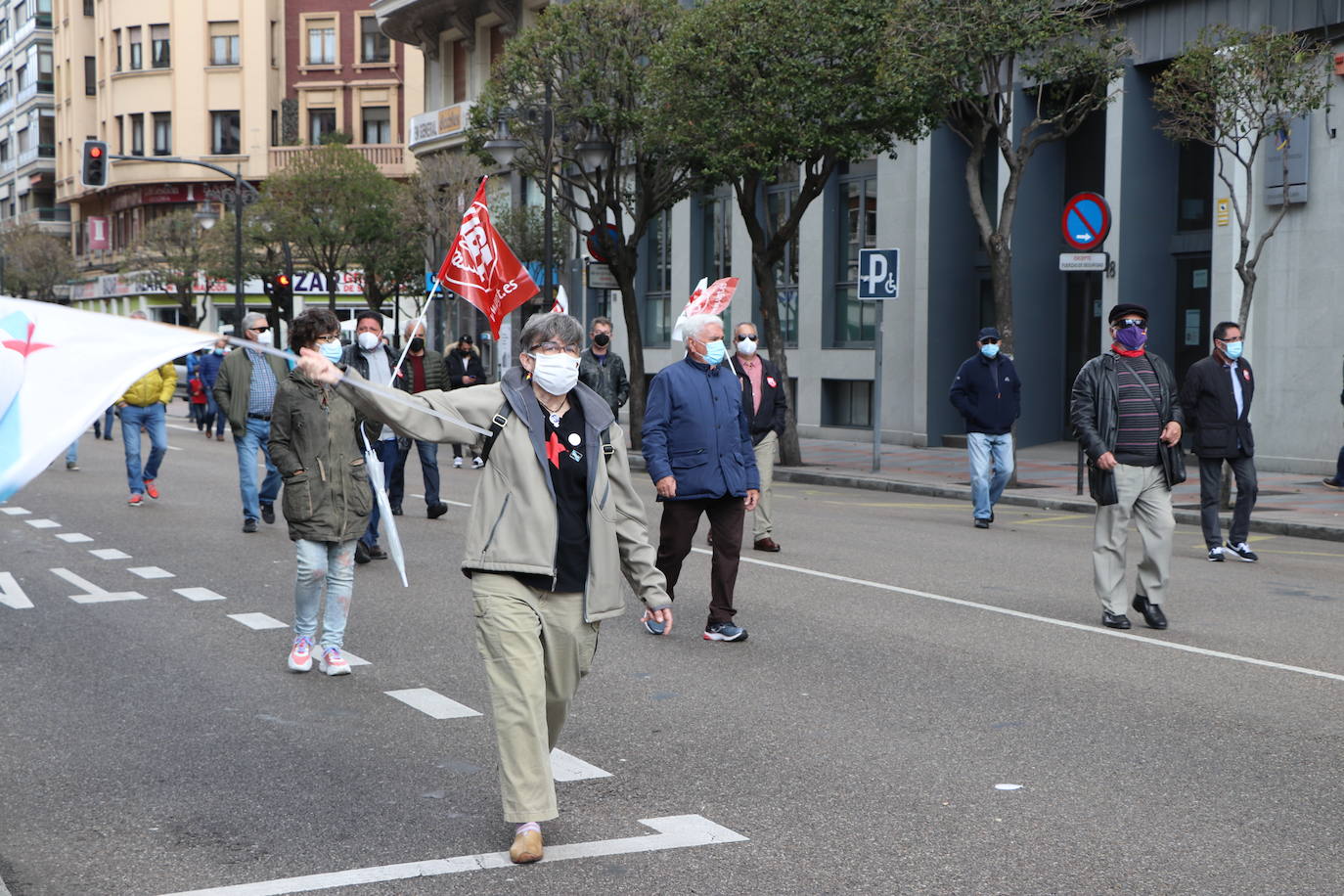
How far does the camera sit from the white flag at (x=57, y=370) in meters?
4.12

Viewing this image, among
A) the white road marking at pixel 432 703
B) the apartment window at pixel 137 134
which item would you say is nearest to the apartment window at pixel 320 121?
the apartment window at pixel 137 134

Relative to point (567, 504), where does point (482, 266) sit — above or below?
above

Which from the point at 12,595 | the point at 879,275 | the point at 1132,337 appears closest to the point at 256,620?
the point at 12,595

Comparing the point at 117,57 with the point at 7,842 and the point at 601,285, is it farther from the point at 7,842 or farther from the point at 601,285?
the point at 7,842

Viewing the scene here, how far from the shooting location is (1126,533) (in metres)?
9.10

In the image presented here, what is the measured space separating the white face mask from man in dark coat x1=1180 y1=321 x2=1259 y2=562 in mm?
8687

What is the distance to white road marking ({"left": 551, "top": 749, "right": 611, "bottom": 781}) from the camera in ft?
19.3

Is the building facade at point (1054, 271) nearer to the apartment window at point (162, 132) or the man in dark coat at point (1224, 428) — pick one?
the man in dark coat at point (1224, 428)

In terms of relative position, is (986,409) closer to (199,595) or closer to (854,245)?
(199,595)

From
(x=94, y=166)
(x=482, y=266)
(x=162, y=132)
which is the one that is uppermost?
(x=162, y=132)

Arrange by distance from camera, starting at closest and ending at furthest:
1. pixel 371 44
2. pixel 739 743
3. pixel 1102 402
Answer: pixel 739 743 < pixel 1102 402 < pixel 371 44

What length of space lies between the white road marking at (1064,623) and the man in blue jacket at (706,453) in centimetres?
42

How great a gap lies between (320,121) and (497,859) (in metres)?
66.8

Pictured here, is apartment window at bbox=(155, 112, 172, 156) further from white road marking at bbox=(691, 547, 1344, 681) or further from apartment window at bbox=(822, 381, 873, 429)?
white road marking at bbox=(691, 547, 1344, 681)
